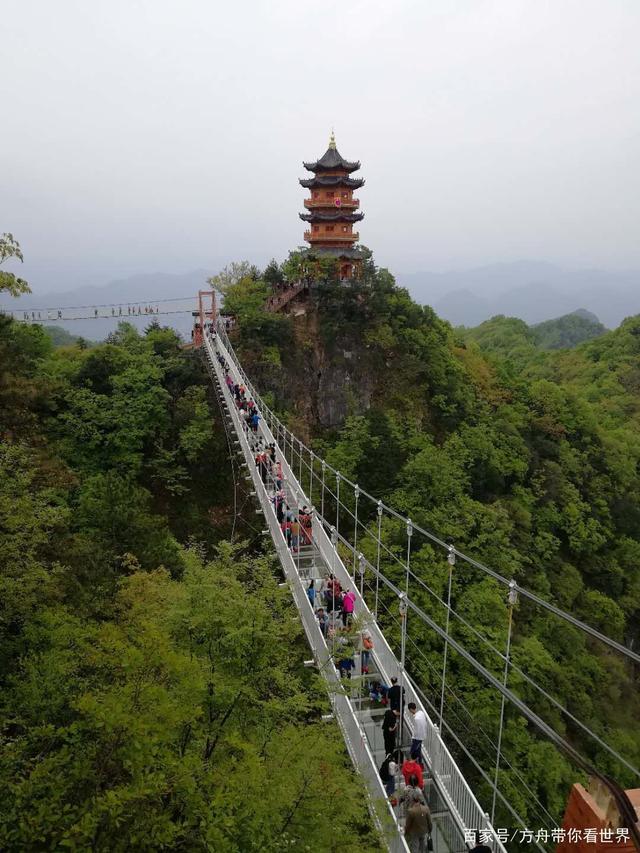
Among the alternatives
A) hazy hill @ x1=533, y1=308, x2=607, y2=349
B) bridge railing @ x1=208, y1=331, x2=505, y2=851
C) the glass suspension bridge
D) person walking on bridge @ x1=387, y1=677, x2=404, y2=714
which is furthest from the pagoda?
hazy hill @ x1=533, y1=308, x2=607, y2=349

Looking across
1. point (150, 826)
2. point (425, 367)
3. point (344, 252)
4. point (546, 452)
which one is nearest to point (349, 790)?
point (150, 826)

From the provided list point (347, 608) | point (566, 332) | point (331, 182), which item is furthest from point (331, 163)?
point (566, 332)

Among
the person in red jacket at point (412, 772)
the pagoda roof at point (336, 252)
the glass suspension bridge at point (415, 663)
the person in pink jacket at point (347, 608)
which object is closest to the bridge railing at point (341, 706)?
the glass suspension bridge at point (415, 663)

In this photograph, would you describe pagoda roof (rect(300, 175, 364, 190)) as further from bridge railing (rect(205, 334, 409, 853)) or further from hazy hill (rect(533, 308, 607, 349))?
hazy hill (rect(533, 308, 607, 349))

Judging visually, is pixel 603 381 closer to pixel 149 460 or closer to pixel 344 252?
pixel 344 252

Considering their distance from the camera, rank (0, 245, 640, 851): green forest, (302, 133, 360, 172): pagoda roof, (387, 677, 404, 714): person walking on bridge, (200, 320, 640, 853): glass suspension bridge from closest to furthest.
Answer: (0, 245, 640, 851): green forest
(200, 320, 640, 853): glass suspension bridge
(387, 677, 404, 714): person walking on bridge
(302, 133, 360, 172): pagoda roof

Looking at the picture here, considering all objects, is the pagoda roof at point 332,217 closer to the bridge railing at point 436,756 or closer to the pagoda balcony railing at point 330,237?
the pagoda balcony railing at point 330,237
